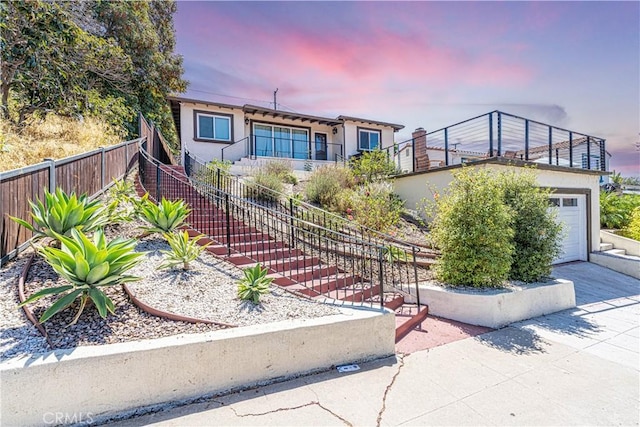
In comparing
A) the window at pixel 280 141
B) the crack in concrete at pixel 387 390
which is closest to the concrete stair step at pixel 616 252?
the crack in concrete at pixel 387 390

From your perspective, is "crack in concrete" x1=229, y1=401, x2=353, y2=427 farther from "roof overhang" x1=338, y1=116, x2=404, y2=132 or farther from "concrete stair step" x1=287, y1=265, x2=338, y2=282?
"roof overhang" x1=338, y1=116, x2=404, y2=132

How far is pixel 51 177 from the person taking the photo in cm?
438

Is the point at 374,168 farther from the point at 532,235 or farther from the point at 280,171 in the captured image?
the point at 532,235

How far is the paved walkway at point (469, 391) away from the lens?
2562 millimetres

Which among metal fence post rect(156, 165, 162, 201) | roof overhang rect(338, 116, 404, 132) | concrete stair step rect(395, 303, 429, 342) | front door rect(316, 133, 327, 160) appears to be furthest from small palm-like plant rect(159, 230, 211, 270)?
roof overhang rect(338, 116, 404, 132)

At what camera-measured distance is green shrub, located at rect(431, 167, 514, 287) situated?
198 inches

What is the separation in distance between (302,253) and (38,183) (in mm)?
4223

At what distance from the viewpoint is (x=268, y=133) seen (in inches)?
676

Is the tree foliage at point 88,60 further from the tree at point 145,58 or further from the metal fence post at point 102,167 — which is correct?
the metal fence post at point 102,167

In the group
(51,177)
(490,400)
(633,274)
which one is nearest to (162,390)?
(490,400)

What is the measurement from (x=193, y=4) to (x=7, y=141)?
7361 mm

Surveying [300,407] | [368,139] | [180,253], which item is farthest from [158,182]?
[368,139]

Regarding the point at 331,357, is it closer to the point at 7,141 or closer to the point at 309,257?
the point at 309,257

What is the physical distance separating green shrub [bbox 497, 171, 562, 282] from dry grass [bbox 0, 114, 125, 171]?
30.7ft
